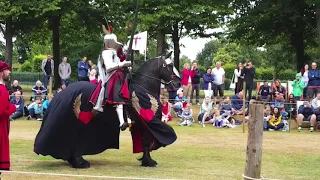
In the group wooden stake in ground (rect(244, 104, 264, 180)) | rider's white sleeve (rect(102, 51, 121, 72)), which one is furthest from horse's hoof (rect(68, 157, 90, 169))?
wooden stake in ground (rect(244, 104, 264, 180))

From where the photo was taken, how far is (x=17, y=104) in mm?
18891

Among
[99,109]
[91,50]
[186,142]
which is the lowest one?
[186,142]

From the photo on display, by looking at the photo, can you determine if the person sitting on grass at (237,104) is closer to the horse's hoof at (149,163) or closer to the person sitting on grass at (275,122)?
the person sitting on grass at (275,122)

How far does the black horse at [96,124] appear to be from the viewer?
932 centimetres

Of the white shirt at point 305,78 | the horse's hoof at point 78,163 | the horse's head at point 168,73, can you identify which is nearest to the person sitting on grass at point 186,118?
the white shirt at point 305,78

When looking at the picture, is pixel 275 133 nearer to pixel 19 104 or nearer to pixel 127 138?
pixel 127 138

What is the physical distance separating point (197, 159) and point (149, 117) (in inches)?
67.4

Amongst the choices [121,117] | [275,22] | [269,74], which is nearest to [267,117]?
[121,117]

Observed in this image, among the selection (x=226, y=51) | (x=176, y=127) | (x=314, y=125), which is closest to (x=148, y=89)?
(x=176, y=127)

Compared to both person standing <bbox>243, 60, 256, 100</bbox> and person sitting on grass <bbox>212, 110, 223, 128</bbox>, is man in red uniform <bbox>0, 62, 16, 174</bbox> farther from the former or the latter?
person standing <bbox>243, 60, 256, 100</bbox>

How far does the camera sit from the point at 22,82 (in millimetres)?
38156

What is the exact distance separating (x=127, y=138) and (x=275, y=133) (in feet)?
16.0

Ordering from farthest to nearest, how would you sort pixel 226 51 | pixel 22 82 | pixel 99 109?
pixel 226 51 < pixel 22 82 < pixel 99 109

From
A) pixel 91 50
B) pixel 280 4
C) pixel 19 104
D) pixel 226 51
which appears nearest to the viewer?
pixel 19 104
